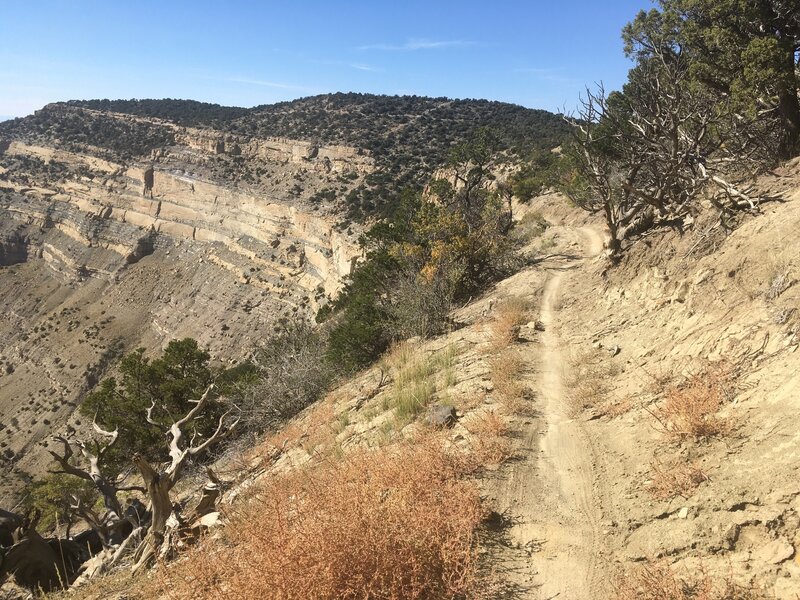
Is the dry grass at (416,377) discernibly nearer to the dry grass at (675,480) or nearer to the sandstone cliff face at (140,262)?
the dry grass at (675,480)

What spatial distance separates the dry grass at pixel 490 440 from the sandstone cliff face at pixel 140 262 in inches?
1335

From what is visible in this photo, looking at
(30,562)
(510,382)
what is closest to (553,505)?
(510,382)

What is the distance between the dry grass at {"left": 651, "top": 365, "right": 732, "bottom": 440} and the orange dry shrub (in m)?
2.31

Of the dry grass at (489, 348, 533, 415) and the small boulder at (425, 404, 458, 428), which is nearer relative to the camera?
the small boulder at (425, 404, 458, 428)

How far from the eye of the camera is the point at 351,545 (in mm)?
3424

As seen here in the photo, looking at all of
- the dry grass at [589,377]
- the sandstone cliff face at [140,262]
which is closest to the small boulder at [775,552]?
the dry grass at [589,377]

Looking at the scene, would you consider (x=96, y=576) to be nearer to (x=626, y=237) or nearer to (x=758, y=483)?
(x=758, y=483)

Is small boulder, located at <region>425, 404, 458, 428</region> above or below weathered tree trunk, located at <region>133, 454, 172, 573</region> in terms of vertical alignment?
above

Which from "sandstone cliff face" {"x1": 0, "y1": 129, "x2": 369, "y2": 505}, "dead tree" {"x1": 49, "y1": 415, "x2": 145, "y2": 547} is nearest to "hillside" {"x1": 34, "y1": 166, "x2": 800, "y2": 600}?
"dead tree" {"x1": 49, "y1": 415, "x2": 145, "y2": 547}

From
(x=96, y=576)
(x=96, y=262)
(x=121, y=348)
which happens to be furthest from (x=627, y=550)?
(x=96, y=262)

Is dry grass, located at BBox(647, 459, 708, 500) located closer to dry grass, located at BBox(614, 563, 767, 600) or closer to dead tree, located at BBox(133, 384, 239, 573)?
dry grass, located at BBox(614, 563, 767, 600)

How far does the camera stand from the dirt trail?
3.83 meters

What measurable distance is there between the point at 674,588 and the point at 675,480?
128cm

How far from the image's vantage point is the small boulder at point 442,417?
6.42 meters
